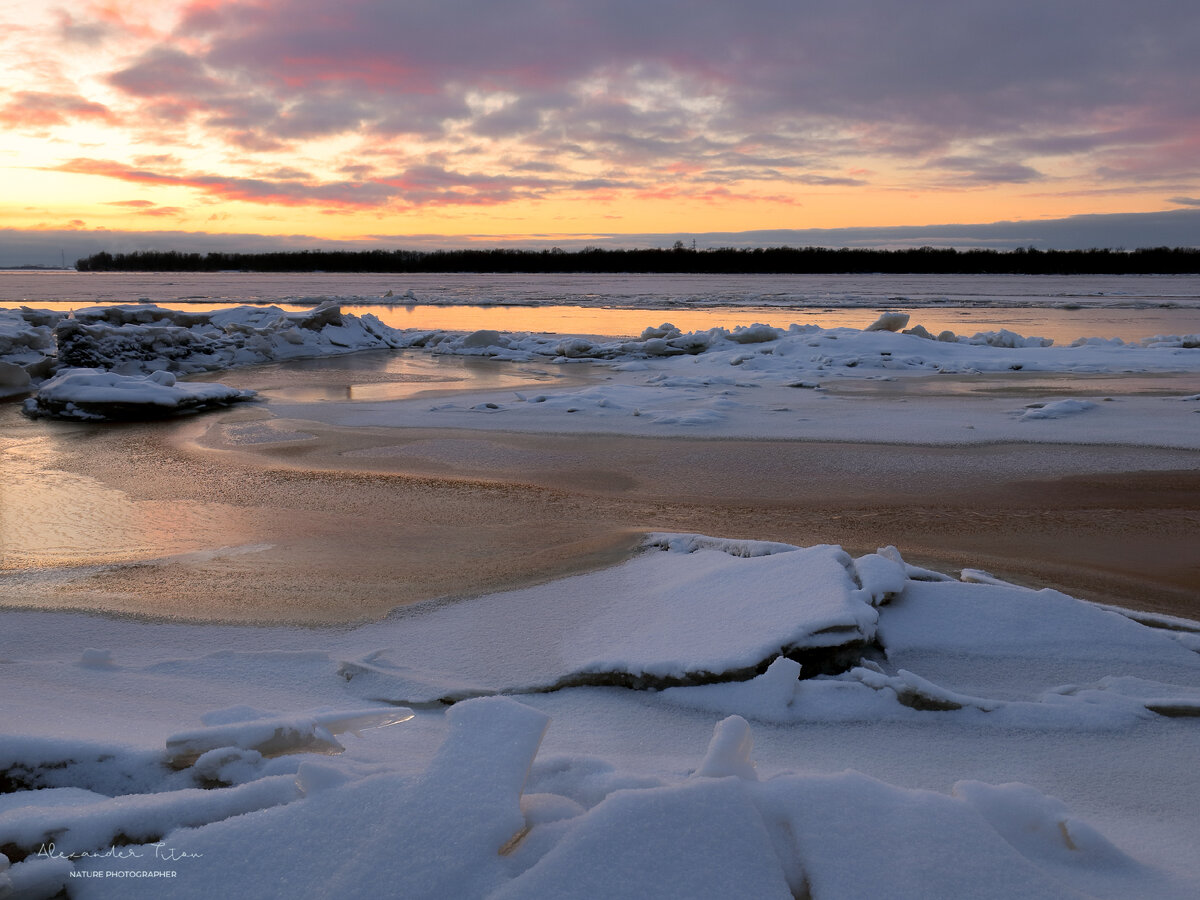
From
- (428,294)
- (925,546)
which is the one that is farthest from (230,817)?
(428,294)

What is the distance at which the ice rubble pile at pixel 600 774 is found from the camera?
1367 millimetres

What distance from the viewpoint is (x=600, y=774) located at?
1.72 metres

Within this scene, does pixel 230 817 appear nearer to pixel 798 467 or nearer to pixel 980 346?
pixel 798 467

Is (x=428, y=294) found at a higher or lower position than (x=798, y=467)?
higher

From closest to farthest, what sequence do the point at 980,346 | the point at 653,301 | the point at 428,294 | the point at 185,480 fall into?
the point at 185,480 → the point at 980,346 → the point at 653,301 → the point at 428,294

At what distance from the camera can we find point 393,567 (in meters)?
3.53

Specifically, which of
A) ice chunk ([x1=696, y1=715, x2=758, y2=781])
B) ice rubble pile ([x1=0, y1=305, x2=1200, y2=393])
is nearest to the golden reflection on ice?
ice chunk ([x1=696, y1=715, x2=758, y2=781])

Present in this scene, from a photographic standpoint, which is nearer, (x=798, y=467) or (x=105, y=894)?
(x=105, y=894)

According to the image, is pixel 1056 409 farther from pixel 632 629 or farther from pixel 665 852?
pixel 665 852

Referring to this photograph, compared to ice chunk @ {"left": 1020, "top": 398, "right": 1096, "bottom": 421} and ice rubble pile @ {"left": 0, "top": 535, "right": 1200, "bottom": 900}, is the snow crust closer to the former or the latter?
ice chunk @ {"left": 1020, "top": 398, "right": 1096, "bottom": 421}

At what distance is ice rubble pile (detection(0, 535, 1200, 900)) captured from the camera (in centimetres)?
137

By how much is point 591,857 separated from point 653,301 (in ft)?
93.0

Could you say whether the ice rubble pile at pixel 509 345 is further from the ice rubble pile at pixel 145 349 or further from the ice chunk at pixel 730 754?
the ice chunk at pixel 730 754

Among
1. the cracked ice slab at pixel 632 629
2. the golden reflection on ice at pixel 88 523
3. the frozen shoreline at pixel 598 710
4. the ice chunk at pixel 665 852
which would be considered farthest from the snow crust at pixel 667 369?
the ice chunk at pixel 665 852
